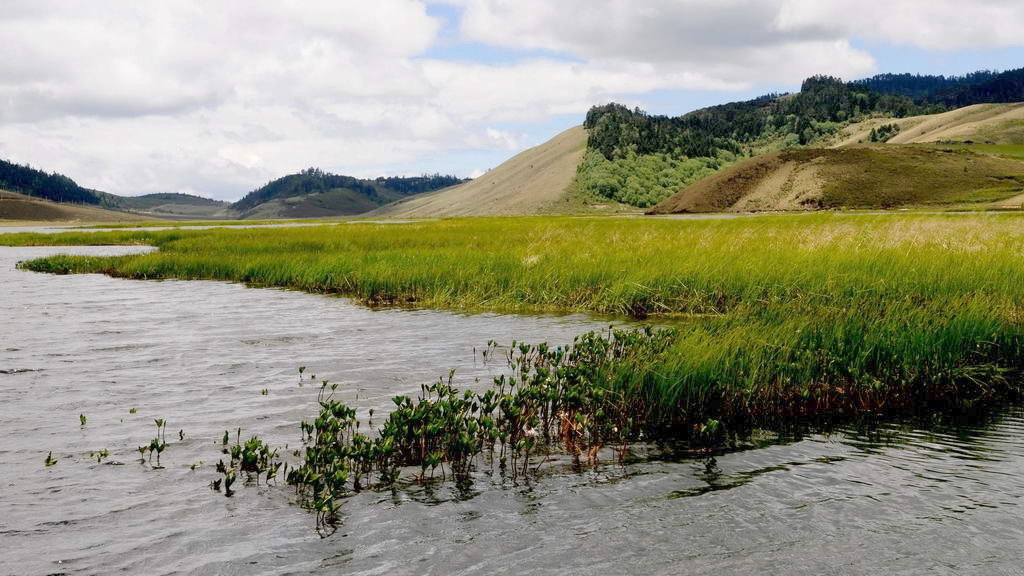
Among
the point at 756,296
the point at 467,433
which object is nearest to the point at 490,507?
the point at 467,433

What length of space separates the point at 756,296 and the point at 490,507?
1282cm

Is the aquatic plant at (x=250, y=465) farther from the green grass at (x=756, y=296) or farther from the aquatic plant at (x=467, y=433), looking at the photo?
the green grass at (x=756, y=296)

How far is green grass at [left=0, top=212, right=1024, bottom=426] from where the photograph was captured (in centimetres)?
1041

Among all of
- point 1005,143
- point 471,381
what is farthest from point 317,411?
point 1005,143

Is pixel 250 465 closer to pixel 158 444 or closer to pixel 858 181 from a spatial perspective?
pixel 158 444

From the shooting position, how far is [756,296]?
17938 millimetres

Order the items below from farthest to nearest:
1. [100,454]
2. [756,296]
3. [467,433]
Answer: [756,296] < [467,433] < [100,454]

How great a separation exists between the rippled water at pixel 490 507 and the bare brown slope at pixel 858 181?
9413 cm

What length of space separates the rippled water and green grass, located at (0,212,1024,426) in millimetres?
1142

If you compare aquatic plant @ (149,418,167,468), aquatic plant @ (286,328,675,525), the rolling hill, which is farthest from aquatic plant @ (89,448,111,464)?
the rolling hill

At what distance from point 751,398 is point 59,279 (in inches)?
1183

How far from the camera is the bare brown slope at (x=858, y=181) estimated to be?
95875mm

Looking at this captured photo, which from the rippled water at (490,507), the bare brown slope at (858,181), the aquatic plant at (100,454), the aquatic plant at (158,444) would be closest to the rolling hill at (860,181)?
the bare brown slope at (858,181)

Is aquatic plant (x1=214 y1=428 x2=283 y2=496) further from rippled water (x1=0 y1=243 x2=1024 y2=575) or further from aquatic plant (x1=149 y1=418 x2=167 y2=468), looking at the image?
aquatic plant (x1=149 y1=418 x2=167 y2=468)
